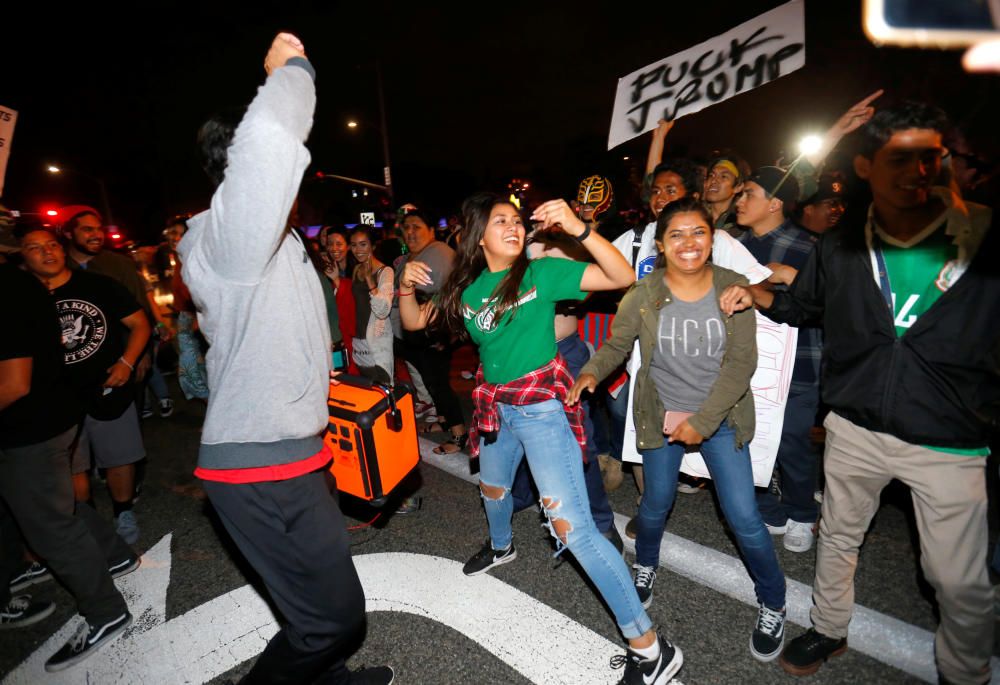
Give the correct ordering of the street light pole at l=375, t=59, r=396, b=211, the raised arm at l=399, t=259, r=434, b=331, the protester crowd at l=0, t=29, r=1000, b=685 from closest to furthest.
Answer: the protester crowd at l=0, t=29, r=1000, b=685, the raised arm at l=399, t=259, r=434, b=331, the street light pole at l=375, t=59, r=396, b=211

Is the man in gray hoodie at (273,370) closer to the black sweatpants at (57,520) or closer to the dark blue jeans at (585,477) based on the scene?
the black sweatpants at (57,520)

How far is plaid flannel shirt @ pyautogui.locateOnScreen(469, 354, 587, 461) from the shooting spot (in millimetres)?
2543

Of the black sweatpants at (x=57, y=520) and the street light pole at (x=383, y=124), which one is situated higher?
the street light pole at (x=383, y=124)

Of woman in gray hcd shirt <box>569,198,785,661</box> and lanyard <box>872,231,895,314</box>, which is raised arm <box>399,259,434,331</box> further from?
lanyard <box>872,231,895,314</box>

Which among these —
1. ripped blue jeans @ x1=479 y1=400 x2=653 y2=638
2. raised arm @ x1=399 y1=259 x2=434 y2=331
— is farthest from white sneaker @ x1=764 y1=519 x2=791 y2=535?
raised arm @ x1=399 y1=259 x2=434 y2=331

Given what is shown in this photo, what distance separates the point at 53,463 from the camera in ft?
8.75

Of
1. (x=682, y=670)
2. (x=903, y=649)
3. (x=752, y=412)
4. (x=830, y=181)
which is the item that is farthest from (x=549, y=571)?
(x=830, y=181)

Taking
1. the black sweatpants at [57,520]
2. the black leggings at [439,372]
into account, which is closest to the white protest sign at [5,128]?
the black sweatpants at [57,520]

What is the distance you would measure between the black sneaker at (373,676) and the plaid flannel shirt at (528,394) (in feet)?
4.05

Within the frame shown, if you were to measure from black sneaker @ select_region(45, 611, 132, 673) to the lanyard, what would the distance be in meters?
4.33

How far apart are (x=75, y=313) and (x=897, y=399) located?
15.4 feet

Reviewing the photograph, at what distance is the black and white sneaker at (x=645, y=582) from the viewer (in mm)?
2855

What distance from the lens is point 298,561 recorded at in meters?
1.80

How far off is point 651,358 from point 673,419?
0.34 m
